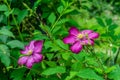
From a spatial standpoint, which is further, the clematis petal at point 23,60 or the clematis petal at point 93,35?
the clematis petal at point 23,60

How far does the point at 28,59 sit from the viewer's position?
169 centimetres

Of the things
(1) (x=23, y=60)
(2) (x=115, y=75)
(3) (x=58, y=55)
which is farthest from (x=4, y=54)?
(2) (x=115, y=75)

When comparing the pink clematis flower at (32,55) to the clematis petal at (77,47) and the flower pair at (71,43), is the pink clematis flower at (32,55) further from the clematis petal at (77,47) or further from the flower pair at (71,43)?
the clematis petal at (77,47)

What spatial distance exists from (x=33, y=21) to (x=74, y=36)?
966mm

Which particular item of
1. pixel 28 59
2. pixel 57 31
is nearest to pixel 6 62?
pixel 28 59

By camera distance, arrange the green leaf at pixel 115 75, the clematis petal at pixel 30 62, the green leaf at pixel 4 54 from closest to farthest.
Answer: the green leaf at pixel 115 75 → the clematis petal at pixel 30 62 → the green leaf at pixel 4 54

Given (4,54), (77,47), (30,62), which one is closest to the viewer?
(77,47)

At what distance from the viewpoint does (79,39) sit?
158 cm

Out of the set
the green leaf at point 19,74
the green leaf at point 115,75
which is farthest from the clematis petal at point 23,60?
the green leaf at point 115,75

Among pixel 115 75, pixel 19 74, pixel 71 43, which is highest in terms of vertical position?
pixel 71 43

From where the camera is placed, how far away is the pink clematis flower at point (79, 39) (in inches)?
60.4

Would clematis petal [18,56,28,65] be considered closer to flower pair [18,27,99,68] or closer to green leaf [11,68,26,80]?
flower pair [18,27,99,68]

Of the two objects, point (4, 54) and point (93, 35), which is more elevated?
point (93, 35)

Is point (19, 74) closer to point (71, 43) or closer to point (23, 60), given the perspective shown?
point (23, 60)
